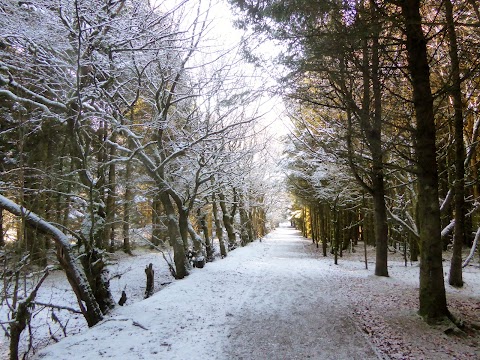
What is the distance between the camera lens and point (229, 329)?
5.51 metres

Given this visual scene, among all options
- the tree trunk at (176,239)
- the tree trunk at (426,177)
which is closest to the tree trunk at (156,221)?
the tree trunk at (176,239)

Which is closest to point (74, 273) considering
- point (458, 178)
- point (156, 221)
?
point (458, 178)

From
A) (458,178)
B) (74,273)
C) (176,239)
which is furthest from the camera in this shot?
(176,239)

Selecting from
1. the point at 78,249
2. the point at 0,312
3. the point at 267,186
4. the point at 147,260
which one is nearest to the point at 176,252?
the point at 78,249

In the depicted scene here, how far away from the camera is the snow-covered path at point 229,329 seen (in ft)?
14.8

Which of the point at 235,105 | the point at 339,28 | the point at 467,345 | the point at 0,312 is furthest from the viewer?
the point at 235,105

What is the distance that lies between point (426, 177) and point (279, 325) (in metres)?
3.65

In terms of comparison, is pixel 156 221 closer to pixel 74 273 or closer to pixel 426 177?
pixel 74 273

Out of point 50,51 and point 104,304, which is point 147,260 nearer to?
point 104,304

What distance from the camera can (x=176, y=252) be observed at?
11312mm

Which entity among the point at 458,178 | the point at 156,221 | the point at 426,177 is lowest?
the point at 156,221

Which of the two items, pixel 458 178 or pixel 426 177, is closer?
pixel 426 177

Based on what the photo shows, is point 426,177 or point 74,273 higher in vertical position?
point 426,177

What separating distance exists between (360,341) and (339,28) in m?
5.24
